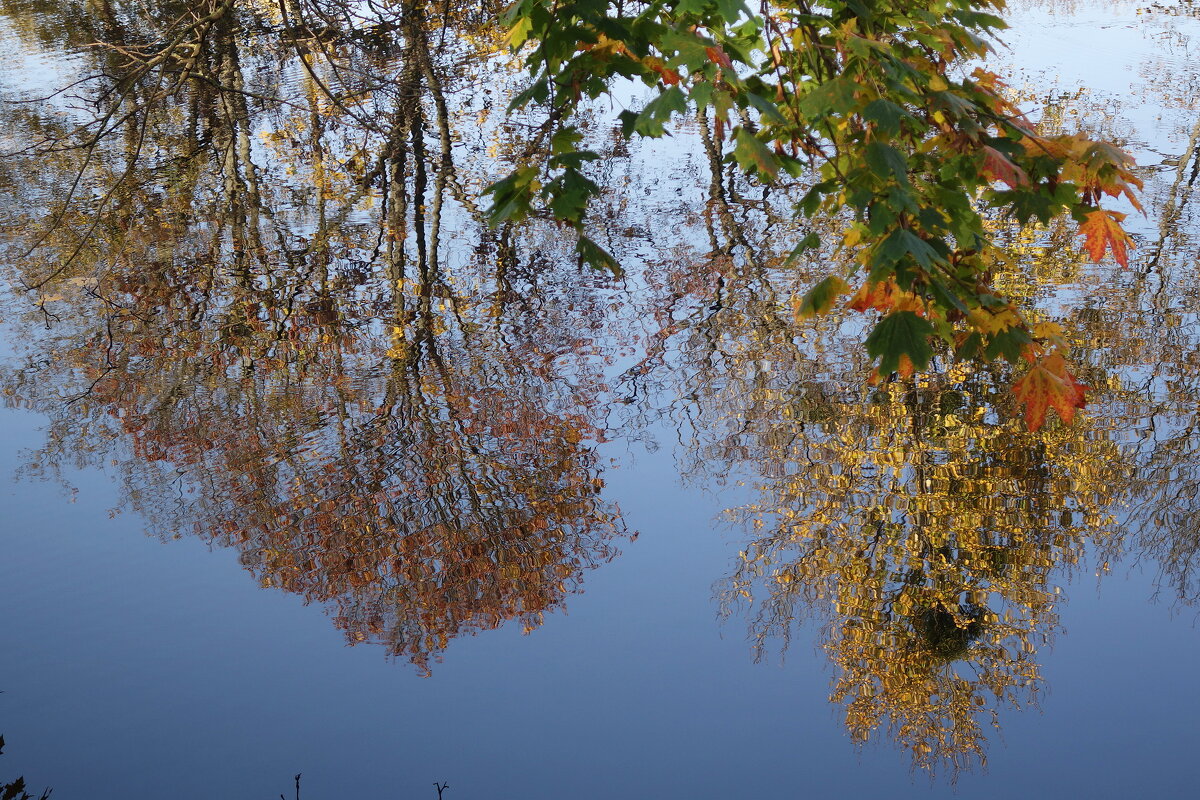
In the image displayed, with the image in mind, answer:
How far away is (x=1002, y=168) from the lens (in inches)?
100

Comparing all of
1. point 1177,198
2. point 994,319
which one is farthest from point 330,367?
point 1177,198

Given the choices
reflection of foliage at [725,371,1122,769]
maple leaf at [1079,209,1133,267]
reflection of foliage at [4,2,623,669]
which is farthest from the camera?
reflection of foliage at [4,2,623,669]

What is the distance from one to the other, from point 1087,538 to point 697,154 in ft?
21.6

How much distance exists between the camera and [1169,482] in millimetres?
4848

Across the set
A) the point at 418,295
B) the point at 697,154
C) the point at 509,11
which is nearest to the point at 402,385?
the point at 418,295

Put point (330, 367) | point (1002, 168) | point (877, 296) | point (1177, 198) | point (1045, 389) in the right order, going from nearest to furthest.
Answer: point (1002, 168) < point (1045, 389) < point (877, 296) < point (330, 367) < point (1177, 198)

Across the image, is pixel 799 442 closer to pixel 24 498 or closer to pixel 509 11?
pixel 509 11

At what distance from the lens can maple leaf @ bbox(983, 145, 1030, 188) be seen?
2.55 metres

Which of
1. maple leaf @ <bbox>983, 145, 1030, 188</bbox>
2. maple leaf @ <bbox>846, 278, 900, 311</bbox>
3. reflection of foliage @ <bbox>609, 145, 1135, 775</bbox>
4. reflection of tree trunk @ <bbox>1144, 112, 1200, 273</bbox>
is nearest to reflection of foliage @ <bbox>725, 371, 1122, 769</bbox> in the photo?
reflection of foliage @ <bbox>609, 145, 1135, 775</bbox>

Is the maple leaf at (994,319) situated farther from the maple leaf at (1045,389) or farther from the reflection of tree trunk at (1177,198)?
the reflection of tree trunk at (1177,198)

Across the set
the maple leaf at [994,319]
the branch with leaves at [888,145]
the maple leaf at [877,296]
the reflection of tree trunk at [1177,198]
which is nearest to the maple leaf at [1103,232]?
the branch with leaves at [888,145]

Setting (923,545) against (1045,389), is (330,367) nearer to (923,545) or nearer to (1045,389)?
(923,545)

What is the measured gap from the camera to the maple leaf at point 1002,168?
2555 mm

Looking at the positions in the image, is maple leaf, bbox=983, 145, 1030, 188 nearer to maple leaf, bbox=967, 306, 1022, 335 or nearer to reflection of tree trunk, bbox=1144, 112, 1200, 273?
maple leaf, bbox=967, 306, 1022, 335
